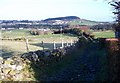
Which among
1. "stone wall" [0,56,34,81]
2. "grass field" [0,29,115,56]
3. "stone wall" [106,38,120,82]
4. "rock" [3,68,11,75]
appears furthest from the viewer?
"grass field" [0,29,115,56]

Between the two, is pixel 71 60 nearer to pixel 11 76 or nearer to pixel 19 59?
pixel 19 59

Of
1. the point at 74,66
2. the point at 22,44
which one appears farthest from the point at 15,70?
the point at 22,44

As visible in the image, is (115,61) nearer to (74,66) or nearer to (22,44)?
(74,66)

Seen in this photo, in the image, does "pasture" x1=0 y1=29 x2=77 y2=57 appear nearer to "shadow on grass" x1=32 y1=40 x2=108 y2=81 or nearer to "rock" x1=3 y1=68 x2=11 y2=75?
"shadow on grass" x1=32 y1=40 x2=108 y2=81

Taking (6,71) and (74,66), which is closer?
(6,71)

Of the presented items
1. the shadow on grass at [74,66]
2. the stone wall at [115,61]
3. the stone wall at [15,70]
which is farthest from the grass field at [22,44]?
the stone wall at [115,61]

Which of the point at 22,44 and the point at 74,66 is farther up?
the point at 22,44

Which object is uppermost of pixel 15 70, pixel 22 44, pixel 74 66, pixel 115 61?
pixel 115 61

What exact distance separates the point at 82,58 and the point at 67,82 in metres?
7.93

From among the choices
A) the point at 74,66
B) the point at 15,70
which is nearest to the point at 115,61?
the point at 15,70

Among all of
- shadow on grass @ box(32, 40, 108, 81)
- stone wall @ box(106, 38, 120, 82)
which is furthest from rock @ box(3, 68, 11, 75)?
stone wall @ box(106, 38, 120, 82)

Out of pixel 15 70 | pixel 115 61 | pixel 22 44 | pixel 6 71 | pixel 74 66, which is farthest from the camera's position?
pixel 22 44

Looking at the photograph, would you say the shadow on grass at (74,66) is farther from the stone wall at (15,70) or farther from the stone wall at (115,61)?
the stone wall at (115,61)

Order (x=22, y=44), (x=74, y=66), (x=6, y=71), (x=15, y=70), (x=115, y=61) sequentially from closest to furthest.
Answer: (x=115, y=61), (x=6, y=71), (x=15, y=70), (x=74, y=66), (x=22, y=44)
